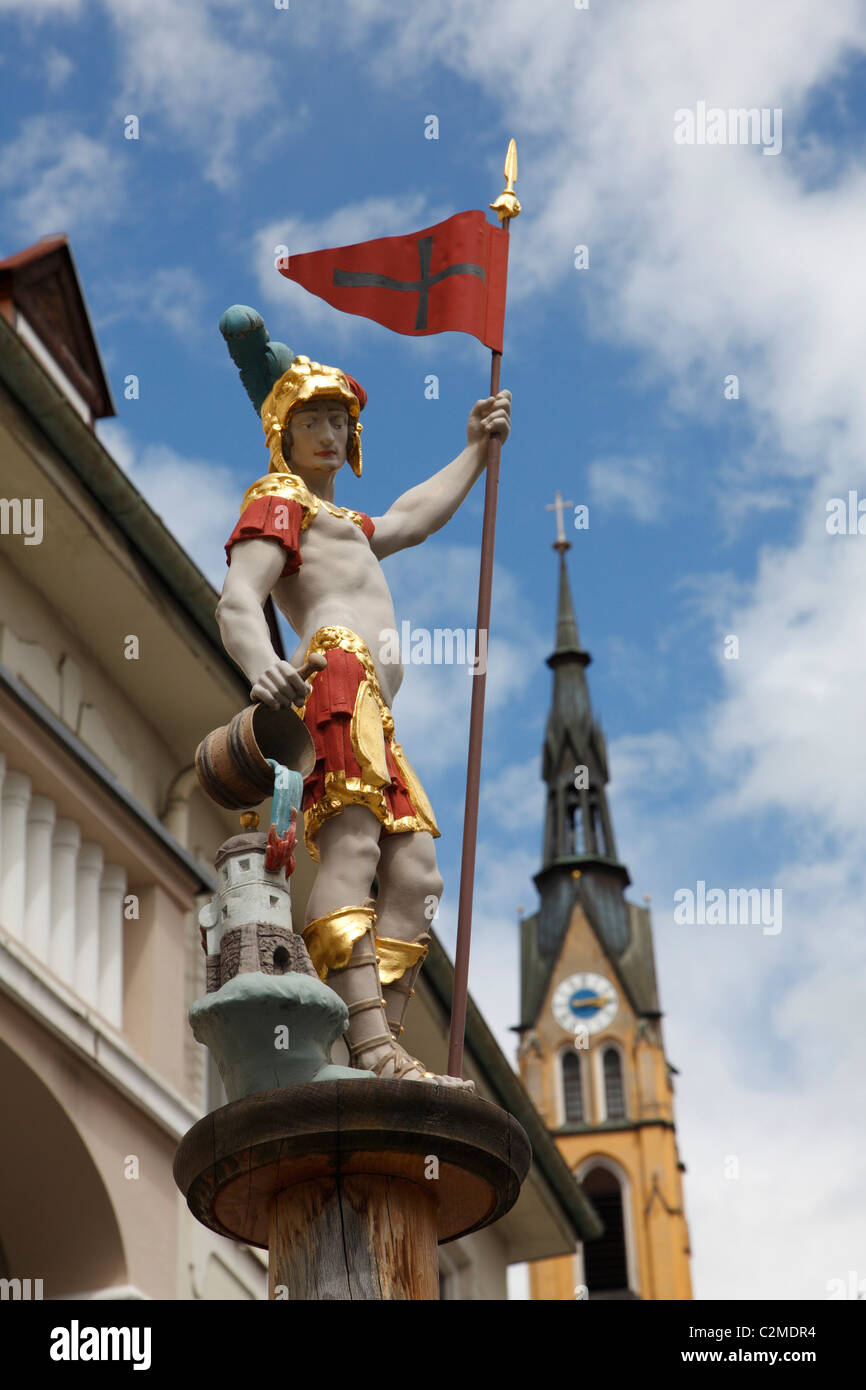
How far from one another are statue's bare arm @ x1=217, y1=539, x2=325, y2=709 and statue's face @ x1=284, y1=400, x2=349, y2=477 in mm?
530

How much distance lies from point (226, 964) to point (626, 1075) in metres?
65.5

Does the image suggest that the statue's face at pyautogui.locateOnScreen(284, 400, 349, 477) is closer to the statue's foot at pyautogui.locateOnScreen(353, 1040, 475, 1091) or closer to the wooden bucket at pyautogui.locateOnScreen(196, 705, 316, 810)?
the wooden bucket at pyautogui.locateOnScreen(196, 705, 316, 810)

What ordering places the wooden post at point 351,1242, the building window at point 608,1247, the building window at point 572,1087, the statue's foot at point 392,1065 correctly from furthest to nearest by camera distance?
the building window at point 572,1087
the building window at point 608,1247
the statue's foot at point 392,1065
the wooden post at point 351,1242

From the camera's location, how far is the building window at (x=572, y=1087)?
69.2 metres

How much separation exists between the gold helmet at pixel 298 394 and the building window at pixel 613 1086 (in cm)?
6401

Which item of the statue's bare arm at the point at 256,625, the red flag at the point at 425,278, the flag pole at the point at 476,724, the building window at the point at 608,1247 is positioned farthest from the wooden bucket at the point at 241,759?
the building window at the point at 608,1247

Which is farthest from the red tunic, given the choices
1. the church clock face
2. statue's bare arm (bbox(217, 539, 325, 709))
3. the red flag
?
the church clock face

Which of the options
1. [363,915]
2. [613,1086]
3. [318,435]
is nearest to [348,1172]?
[363,915]

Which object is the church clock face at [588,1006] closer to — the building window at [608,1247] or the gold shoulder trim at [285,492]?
the building window at [608,1247]

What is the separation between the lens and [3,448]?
11.3 meters

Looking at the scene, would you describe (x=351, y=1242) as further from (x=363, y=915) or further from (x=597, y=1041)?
(x=597, y=1041)

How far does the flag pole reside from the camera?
5867 millimetres

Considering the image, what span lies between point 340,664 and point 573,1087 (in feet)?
215

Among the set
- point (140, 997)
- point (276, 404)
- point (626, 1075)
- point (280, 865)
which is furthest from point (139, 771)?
point (626, 1075)
